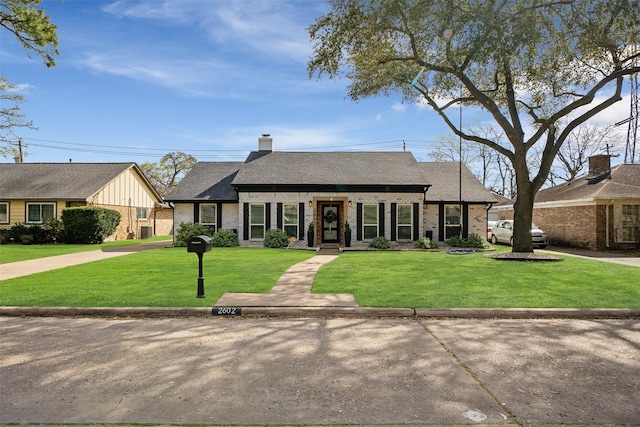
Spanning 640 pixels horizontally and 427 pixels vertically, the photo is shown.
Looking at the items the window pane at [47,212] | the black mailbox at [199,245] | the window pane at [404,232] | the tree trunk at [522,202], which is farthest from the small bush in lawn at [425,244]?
the window pane at [47,212]

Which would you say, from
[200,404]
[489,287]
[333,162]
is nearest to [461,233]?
[333,162]

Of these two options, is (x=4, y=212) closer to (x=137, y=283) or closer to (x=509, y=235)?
(x=137, y=283)

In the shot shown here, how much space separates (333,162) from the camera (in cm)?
2450

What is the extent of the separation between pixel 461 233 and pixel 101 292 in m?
18.3

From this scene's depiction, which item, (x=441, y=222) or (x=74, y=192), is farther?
(x=74, y=192)

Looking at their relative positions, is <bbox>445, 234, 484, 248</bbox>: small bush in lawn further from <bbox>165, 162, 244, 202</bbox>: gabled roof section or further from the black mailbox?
the black mailbox

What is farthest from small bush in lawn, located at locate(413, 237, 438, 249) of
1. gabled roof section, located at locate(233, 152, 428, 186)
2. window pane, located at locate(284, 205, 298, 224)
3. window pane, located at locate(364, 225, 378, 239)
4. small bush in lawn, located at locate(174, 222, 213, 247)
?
small bush in lawn, located at locate(174, 222, 213, 247)

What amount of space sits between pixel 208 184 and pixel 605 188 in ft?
71.3

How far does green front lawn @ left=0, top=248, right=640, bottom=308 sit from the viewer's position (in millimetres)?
7492

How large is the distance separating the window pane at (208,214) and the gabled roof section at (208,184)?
2.06 ft

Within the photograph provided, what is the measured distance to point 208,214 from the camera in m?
22.7

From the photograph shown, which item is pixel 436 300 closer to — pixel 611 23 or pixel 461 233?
pixel 611 23

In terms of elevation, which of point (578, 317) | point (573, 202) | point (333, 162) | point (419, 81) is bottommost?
point (578, 317)

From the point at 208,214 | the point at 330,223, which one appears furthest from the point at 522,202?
the point at 208,214
